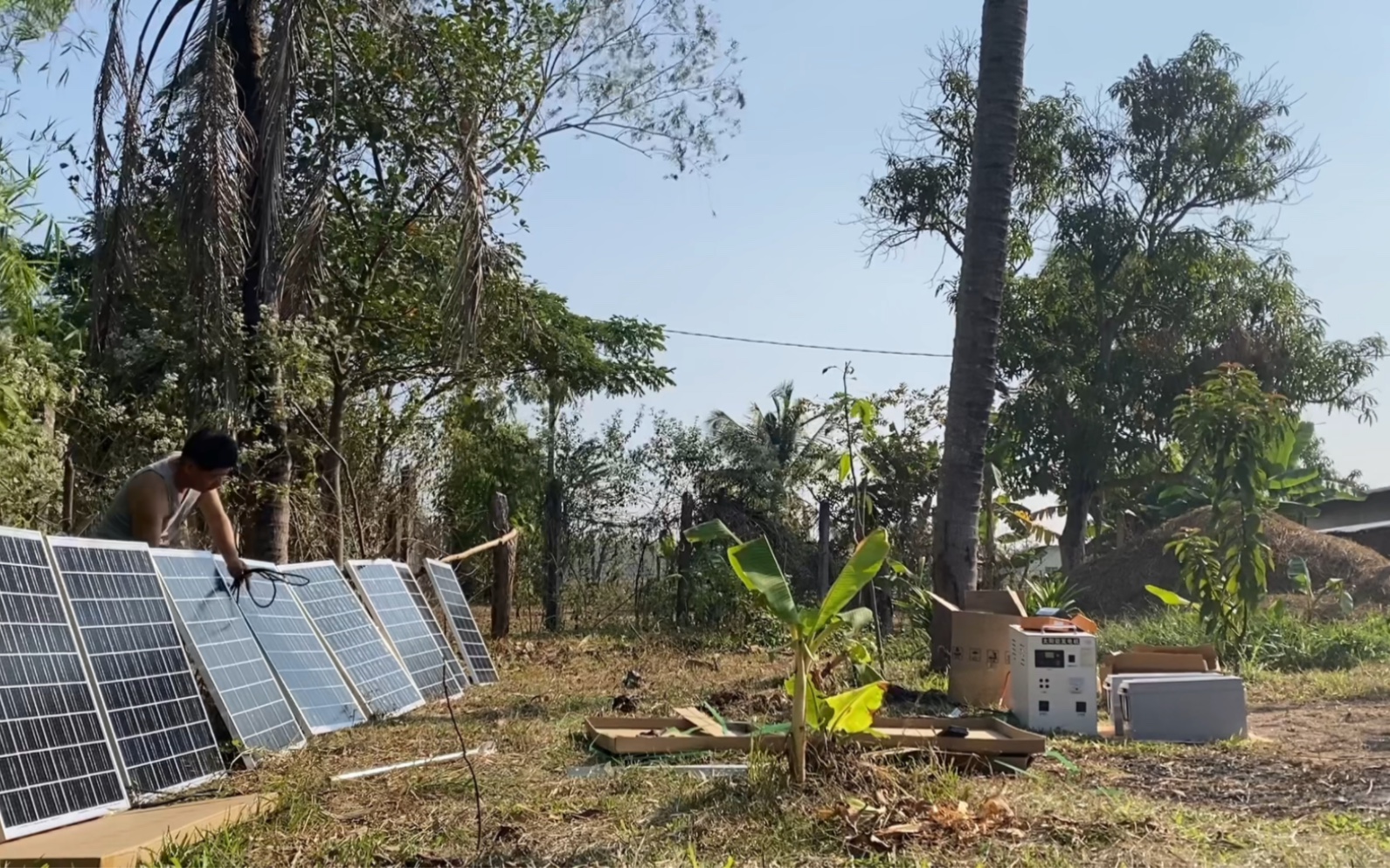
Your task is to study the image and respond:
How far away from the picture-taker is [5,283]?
305 inches

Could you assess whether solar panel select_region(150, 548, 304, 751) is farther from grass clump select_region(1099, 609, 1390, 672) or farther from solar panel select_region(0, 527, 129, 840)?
grass clump select_region(1099, 609, 1390, 672)

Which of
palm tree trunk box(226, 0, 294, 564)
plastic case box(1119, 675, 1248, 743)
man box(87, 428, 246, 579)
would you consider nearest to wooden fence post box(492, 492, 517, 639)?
palm tree trunk box(226, 0, 294, 564)

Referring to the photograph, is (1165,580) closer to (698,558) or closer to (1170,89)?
(698,558)

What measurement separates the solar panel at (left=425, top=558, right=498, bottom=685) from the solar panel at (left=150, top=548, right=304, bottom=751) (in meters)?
3.47

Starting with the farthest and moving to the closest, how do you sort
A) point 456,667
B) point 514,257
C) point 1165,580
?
point 1165,580, point 514,257, point 456,667

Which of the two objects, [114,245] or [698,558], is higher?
[114,245]

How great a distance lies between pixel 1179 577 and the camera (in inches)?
642

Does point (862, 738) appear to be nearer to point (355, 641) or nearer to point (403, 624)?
point (355, 641)

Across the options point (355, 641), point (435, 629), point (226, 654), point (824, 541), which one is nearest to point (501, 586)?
point (435, 629)

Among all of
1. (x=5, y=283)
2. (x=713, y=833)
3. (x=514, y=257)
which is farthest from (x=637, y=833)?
(x=514, y=257)

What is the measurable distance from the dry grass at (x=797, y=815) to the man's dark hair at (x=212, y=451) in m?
1.43

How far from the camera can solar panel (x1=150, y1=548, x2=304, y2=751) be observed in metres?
5.48

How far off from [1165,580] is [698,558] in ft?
23.1

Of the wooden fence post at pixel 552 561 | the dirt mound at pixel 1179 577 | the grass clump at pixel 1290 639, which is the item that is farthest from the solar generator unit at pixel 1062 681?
the dirt mound at pixel 1179 577
